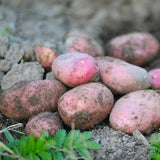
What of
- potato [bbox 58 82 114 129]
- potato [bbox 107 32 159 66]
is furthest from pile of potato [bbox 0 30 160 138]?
potato [bbox 107 32 159 66]

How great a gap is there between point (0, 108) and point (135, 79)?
2.75ft

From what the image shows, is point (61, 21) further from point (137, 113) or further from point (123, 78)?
point (137, 113)

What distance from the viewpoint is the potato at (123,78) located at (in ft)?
5.80

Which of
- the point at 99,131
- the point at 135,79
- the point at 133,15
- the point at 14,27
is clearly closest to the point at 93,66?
the point at 135,79

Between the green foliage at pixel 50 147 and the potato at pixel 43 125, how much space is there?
2.6 inches

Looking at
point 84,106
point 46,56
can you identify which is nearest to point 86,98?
point 84,106

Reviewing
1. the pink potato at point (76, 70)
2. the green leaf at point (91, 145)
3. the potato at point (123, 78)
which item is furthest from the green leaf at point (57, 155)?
the potato at point (123, 78)

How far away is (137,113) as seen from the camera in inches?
62.8

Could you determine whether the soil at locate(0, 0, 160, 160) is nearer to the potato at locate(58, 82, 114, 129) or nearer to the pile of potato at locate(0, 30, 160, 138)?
the pile of potato at locate(0, 30, 160, 138)

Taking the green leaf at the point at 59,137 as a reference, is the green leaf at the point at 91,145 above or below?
below

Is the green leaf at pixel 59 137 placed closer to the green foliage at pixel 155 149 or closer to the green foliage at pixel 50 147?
the green foliage at pixel 50 147

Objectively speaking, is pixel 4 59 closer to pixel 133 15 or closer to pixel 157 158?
pixel 157 158

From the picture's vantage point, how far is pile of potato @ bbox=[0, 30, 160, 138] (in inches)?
60.8

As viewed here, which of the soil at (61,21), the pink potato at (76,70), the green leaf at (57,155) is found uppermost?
the soil at (61,21)
